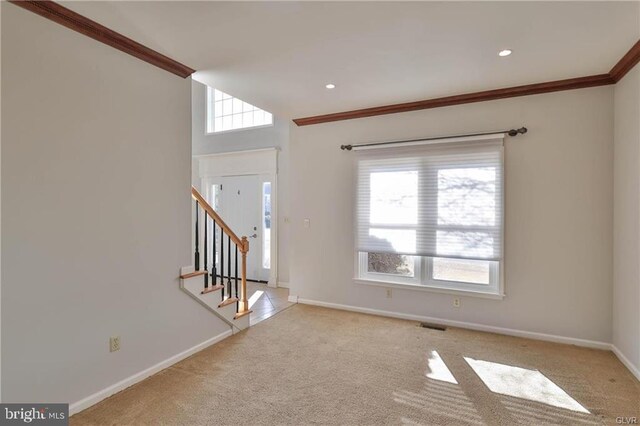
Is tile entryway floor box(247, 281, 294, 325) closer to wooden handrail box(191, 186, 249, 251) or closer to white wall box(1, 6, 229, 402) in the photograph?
wooden handrail box(191, 186, 249, 251)

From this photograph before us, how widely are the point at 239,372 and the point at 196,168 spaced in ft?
15.0

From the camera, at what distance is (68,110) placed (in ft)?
6.75

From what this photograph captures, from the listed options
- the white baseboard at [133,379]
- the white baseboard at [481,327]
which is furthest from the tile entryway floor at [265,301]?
the white baseboard at [133,379]

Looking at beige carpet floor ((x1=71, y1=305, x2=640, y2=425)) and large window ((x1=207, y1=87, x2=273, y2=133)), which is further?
large window ((x1=207, y1=87, x2=273, y2=133))

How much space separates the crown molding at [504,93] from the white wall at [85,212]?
6.49 ft

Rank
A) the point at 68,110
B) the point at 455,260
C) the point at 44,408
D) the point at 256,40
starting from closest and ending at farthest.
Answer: the point at 44,408 < the point at 68,110 < the point at 256,40 < the point at 455,260

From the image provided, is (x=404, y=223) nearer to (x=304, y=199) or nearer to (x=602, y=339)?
(x=304, y=199)

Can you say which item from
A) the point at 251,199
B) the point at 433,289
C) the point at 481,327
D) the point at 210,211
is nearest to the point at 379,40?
the point at 210,211

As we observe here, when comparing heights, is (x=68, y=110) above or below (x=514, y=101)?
below

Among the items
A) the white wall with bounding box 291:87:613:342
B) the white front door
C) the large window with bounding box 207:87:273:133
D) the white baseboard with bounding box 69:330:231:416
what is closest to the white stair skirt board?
the white baseboard with bounding box 69:330:231:416

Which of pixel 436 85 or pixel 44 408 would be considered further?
pixel 436 85

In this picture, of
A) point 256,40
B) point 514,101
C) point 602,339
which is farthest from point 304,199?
point 602,339

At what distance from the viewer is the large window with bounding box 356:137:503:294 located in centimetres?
337

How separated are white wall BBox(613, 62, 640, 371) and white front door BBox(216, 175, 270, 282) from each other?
455cm
